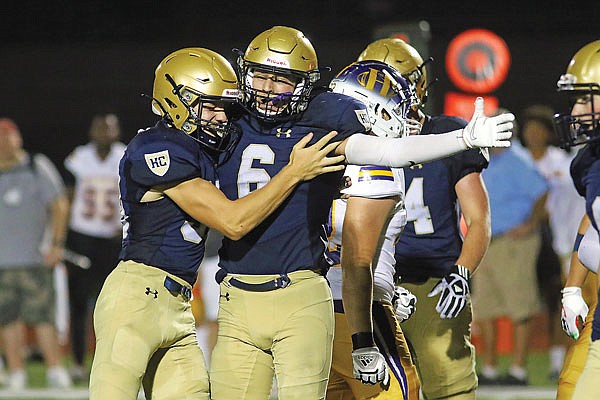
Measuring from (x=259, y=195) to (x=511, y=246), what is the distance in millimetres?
4452

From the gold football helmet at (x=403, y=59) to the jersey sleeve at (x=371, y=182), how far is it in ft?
2.63

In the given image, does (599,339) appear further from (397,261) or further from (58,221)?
(58,221)

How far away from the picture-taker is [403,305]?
3756 mm

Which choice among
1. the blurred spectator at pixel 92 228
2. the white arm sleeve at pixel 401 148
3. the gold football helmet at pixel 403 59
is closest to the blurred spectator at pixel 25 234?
the blurred spectator at pixel 92 228

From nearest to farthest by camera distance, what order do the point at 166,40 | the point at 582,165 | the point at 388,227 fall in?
the point at 388,227, the point at 582,165, the point at 166,40

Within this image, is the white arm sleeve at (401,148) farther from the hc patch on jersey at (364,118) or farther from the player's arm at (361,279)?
the player's arm at (361,279)

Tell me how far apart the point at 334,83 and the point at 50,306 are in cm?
403

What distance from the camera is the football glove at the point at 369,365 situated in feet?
11.1

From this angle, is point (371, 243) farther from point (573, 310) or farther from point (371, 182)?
point (573, 310)

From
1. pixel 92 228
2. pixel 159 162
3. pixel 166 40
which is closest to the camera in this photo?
pixel 159 162

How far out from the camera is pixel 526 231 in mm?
7418

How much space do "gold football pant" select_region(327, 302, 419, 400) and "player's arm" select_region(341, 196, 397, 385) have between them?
0.28 ft

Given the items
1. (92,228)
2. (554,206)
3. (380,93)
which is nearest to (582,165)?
(380,93)

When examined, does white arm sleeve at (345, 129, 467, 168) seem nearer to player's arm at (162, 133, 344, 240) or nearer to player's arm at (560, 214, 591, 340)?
player's arm at (162, 133, 344, 240)
